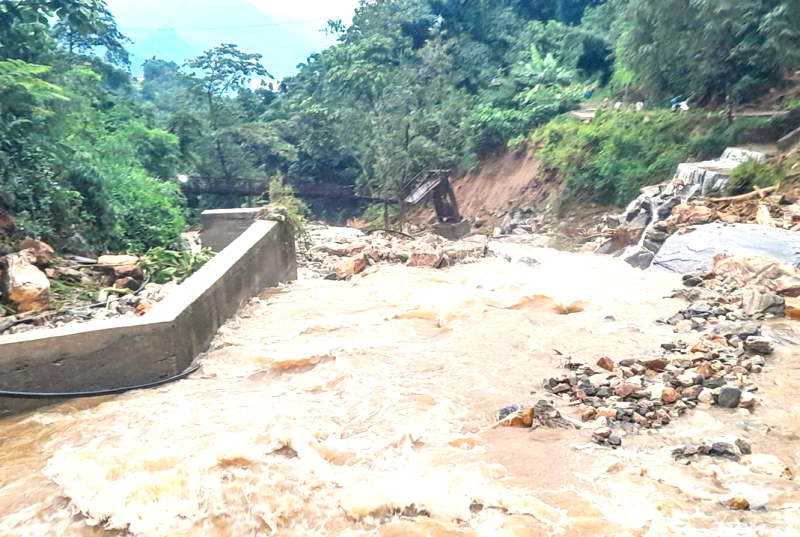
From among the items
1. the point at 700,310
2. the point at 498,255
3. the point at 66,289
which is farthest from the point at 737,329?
the point at 66,289

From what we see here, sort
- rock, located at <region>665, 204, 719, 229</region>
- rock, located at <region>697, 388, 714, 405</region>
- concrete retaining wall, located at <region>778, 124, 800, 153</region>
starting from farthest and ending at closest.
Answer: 1. concrete retaining wall, located at <region>778, 124, 800, 153</region>
2. rock, located at <region>665, 204, 719, 229</region>
3. rock, located at <region>697, 388, 714, 405</region>

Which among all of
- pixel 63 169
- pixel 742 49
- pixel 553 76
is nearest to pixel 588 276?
pixel 742 49

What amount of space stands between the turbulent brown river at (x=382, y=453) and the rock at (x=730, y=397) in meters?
0.10

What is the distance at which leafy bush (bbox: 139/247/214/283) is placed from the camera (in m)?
9.79

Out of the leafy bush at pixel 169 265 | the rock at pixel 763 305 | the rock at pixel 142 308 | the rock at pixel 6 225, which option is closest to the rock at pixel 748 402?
the rock at pixel 763 305

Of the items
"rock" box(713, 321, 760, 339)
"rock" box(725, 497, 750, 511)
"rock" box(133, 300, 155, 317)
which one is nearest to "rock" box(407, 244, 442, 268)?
"rock" box(133, 300, 155, 317)

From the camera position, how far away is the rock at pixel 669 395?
474 cm

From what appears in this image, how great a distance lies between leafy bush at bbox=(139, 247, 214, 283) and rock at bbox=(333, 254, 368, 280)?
2.33 m

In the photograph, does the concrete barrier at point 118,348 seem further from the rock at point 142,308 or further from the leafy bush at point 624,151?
the leafy bush at point 624,151

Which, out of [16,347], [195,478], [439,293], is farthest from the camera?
[439,293]

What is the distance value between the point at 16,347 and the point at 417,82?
803 inches

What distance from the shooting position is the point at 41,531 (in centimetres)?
360

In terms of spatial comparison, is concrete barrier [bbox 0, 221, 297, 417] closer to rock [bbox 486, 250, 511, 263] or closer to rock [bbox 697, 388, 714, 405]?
rock [bbox 697, 388, 714, 405]

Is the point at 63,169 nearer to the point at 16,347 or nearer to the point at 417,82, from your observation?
the point at 16,347
